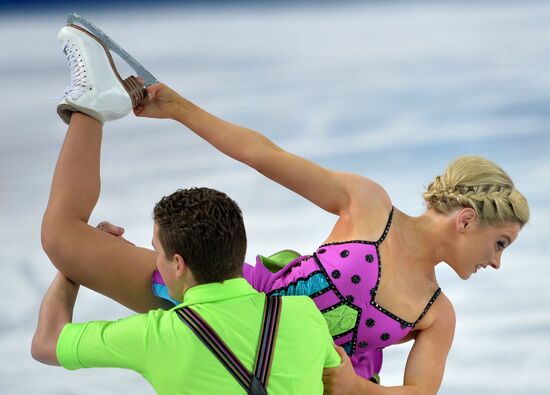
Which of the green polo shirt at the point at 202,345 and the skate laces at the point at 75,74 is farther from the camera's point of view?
the skate laces at the point at 75,74

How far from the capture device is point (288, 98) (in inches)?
248

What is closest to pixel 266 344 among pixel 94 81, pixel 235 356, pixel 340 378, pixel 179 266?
pixel 235 356

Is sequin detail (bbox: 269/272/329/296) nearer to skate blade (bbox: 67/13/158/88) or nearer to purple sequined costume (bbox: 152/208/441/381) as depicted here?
purple sequined costume (bbox: 152/208/441/381)

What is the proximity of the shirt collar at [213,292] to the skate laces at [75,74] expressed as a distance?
3.29 ft

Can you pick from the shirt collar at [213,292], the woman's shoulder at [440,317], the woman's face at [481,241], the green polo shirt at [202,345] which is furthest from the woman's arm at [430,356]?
the shirt collar at [213,292]

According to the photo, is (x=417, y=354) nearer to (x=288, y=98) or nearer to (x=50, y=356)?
(x=50, y=356)

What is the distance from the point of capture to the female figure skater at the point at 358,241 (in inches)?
127

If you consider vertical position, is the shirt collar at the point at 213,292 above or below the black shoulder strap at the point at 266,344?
above

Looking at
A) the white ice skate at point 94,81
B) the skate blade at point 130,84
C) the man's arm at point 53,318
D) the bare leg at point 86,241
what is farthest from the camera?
the skate blade at point 130,84

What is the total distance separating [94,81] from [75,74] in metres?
0.09

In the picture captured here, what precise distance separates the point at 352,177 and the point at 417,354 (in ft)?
2.10

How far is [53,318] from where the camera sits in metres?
2.90

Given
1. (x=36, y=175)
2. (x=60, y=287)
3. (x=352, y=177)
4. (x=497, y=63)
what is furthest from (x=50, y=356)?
(x=497, y=63)

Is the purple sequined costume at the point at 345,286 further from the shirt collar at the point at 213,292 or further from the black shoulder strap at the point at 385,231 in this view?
the shirt collar at the point at 213,292
